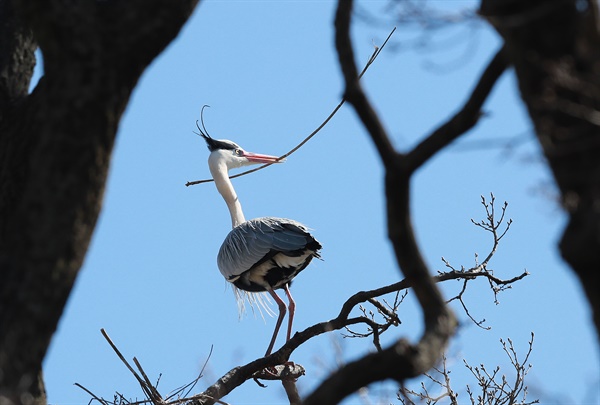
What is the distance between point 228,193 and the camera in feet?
32.9

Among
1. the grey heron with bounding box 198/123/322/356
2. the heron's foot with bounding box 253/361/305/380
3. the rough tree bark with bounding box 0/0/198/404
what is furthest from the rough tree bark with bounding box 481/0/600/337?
the grey heron with bounding box 198/123/322/356

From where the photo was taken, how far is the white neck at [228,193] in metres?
9.91

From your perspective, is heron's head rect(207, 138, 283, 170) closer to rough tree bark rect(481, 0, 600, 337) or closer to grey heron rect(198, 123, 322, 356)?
grey heron rect(198, 123, 322, 356)

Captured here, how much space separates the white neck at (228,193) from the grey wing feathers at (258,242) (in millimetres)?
1113

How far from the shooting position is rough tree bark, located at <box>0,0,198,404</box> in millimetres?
3031

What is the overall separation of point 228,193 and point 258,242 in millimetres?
1906

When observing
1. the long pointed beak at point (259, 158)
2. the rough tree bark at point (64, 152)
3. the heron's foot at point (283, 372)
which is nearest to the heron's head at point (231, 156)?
the long pointed beak at point (259, 158)

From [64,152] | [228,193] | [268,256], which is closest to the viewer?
[64,152]

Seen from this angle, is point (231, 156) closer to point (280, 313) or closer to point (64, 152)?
point (280, 313)

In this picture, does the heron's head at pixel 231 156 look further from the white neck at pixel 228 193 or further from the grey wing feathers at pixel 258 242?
the grey wing feathers at pixel 258 242

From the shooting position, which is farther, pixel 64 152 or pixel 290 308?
pixel 290 308

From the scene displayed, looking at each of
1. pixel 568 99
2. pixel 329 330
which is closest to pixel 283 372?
pixel 329 330

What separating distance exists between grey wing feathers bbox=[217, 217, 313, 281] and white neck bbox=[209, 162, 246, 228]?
1.11 meters

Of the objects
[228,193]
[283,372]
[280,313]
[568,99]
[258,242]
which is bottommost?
[568,99]
